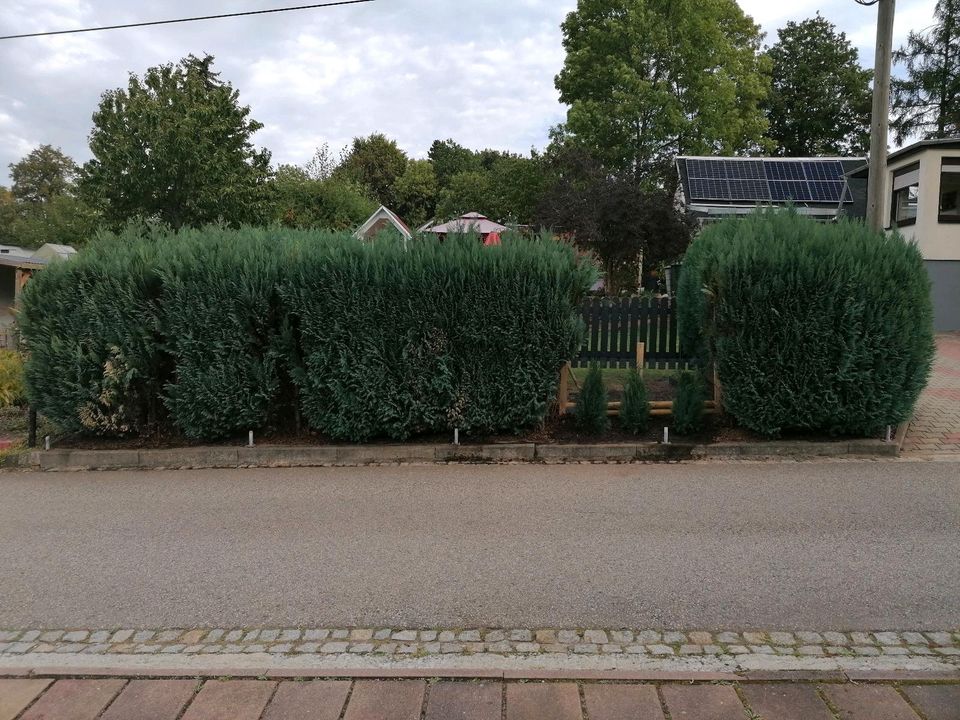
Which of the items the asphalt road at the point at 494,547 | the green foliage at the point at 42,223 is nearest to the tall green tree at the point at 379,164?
the green foliage at the point at 42,223

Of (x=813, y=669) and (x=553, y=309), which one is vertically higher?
(x=553, y=309)

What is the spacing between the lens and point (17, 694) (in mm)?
3184

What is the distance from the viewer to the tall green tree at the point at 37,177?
69875mm

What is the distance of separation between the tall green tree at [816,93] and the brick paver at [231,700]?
43047 mm

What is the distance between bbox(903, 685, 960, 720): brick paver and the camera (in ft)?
9.45

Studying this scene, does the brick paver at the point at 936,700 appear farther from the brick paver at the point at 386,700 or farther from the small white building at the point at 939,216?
the small white building at the point at 939,216

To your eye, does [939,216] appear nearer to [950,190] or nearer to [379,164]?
[950,190]

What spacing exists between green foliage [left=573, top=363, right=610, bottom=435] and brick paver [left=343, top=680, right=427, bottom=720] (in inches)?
188

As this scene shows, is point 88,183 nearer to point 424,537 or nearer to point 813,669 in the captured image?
point 424,537

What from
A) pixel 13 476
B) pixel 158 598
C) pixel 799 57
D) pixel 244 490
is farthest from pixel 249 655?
pixel 799 57

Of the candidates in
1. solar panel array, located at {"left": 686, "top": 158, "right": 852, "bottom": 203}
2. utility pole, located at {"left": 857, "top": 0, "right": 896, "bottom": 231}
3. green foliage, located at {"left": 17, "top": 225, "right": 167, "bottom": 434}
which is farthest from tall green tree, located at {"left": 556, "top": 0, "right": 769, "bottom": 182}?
green foliage, located at {"left": 17, "top": 225, "right": 167, "bottom": 434}

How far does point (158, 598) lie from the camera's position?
4168mm

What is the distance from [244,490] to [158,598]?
2227 mm

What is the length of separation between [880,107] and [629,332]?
172 inches
